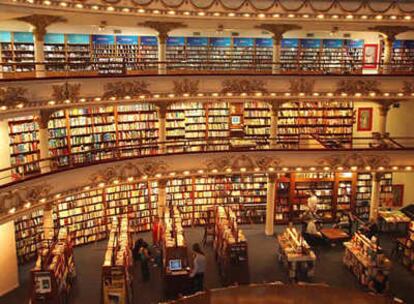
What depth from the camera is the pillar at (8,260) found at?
11.4 meters

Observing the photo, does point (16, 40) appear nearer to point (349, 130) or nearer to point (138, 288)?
point (138, 288)

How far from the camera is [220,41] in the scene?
1791 centimetres

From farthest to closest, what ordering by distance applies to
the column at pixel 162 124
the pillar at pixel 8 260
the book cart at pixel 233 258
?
1. the column at pixel 162 124
2. the book cart at pixel 233 258
3. the pillar at pixel 8 260

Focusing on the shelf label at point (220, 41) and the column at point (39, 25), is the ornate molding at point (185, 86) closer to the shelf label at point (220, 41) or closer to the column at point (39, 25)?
the column at point (39, 25)

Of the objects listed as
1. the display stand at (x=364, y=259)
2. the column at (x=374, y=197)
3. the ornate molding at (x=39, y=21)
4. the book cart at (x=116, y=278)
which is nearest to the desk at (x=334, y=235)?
the display stand at (x=364, y=259)

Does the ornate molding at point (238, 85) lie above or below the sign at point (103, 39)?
below

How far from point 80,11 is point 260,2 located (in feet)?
16.3

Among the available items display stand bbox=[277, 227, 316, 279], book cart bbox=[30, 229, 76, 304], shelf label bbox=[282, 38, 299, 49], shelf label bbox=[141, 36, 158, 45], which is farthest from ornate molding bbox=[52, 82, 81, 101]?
shelf label bbox=[282, 38, 299, 49]

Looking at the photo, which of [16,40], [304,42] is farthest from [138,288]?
[304,42]

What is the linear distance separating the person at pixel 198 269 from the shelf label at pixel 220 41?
932cm

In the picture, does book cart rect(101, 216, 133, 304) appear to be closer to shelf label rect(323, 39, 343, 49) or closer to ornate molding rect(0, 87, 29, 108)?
ornate molding rect(0, 87, 29, 108)

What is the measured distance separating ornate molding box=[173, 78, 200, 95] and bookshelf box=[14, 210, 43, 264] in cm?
505

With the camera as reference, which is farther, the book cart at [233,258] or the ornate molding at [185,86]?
the ornate molding at [185,86]

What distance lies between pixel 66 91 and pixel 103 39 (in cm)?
571
